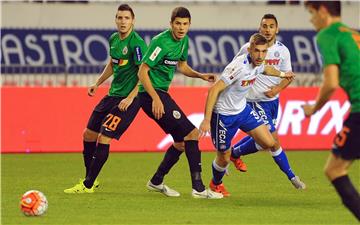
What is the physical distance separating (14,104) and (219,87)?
8828 millimetres

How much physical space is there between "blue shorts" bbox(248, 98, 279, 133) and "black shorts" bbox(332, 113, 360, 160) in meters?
5.54

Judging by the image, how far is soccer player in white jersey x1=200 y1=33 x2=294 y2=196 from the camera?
43.9 ft

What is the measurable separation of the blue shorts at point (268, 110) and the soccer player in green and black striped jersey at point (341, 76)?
5.52 metres

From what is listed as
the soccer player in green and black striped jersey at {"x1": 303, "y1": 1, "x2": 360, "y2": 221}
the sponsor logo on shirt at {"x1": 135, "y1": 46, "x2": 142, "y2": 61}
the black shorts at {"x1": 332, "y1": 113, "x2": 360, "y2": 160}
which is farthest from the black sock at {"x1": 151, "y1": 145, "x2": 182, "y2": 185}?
the black shorts at {"x1": 332, "y1": 113, "x2": 360, "y2": 160}

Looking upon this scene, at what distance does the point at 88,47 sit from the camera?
29734 mm

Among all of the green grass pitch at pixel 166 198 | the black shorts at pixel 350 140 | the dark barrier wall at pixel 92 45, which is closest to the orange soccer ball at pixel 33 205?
the green grass pitch at pixel 166 198

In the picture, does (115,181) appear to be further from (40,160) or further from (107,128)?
(40,160)

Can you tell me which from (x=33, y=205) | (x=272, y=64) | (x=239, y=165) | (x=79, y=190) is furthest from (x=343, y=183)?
(x=239, y=165)

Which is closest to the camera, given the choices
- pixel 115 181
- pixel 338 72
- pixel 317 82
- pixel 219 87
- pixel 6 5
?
pixel 338 72

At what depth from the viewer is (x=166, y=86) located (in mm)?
13859

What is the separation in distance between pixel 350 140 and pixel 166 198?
4.18 metres

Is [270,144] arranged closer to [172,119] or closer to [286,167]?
[286,167]

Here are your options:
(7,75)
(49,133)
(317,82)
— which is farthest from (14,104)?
(317,82)

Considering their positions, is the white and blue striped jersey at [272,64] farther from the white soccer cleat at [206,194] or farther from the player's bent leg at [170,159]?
the white soccer cleat at [206,194]
